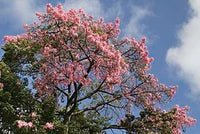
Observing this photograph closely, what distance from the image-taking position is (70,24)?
734 inches

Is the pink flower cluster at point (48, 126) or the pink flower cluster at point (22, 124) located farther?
the pink flower cluster at point (48, 126)

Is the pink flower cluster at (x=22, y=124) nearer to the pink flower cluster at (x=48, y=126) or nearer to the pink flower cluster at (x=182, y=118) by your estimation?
the pink flower cluster at (x=48, y=126)

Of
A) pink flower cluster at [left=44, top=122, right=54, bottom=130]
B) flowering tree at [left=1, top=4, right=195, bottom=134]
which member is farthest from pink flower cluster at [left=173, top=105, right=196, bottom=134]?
pink flower cluster at [left=44, top=122, right=54, bottom=130]

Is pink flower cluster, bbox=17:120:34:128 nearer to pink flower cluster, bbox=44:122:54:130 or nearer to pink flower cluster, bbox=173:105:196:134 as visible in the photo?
pink flower cluster, bbox=44:122:54:130

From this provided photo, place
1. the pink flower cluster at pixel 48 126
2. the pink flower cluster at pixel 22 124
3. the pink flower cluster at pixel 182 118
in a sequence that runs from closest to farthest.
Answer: the pink flower cluster at pixel 22 124 < the pink flower cluster at pixel 48 126 < the pink flower cluster at pixel 182 118

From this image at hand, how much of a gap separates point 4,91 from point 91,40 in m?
4.17

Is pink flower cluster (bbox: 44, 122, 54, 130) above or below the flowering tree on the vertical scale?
below

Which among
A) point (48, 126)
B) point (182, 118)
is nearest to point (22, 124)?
point (48, 126)

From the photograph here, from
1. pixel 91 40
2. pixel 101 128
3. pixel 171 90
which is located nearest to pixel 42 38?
pixel 91 40

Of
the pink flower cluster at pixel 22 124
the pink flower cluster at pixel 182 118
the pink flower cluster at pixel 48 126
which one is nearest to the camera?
the pink flower cluster at pixel 22 124

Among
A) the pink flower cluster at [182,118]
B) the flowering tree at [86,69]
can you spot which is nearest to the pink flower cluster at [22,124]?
the flowering tree at [86,69]

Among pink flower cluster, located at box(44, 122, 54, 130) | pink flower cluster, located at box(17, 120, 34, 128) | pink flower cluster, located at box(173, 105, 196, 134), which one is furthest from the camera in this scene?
pink flower cluster, located at box(173, 105, 196, 134)

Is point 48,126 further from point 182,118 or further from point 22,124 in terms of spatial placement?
point 182,118

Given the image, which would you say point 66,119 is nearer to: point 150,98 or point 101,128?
point 101,128
